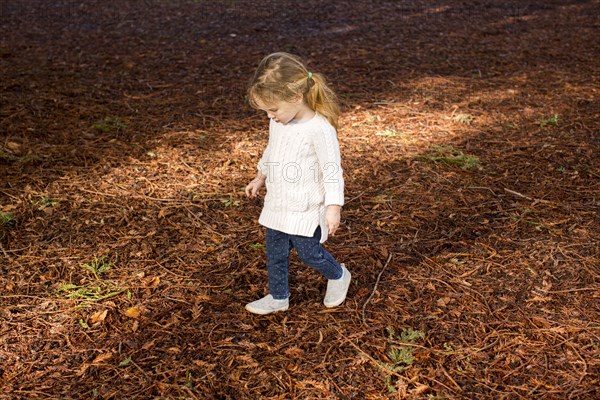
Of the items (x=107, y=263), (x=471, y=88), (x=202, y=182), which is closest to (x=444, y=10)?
(x=471, y=88)

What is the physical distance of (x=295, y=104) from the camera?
2.47 metres

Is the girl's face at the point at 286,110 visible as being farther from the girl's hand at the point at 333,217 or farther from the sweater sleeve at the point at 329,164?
the girl's hand at the point at 333,217

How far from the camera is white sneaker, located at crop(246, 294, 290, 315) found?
301 cm

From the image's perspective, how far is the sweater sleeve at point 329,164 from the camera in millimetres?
Answer: 2553

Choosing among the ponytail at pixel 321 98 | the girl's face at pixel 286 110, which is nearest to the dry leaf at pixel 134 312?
the girl's face at pixel 286 110

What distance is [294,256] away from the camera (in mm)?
Answer: 3566

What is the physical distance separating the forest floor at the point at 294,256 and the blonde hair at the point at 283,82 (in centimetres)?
125

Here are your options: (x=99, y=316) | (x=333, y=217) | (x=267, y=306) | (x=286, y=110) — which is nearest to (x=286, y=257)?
(x=267, y=306)

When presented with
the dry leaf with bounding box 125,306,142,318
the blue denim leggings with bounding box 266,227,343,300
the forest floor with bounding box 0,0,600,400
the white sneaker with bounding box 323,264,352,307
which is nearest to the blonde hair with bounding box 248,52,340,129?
the blue denim leggings with bounding box 266,227,343,300

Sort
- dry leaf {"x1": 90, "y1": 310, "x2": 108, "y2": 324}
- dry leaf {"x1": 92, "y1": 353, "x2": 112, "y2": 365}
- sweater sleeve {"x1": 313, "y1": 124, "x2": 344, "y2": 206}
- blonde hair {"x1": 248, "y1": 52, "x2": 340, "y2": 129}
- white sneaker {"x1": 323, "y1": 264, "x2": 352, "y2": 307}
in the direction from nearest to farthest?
blonde hair {"x1": 248, "y1": 52, "x2": 340, "y2": 129}, sweater sleeve {"x1": 313, "y1": 124, "x2": 344, "y2": 206}, dry leaf {"x1": 92, "y1": 353, "x2": 112, "y2": 365}, dry leaf {"x1": 90, "y1": 310, "x2": 108, "y2": 324}, white sneaker {"x1": 323, "y1": 264, "x2": 352, "y2": 307}

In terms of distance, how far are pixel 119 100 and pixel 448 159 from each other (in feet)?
12.0

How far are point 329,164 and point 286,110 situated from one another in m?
0.33

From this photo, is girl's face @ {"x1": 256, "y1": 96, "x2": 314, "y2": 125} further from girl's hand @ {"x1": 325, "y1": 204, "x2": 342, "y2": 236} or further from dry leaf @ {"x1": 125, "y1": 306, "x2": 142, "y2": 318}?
dry leaf @ {"x1": 125, "y1": 306, "x2": 142, "y2": 318}

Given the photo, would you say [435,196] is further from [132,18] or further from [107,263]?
[132,18]
